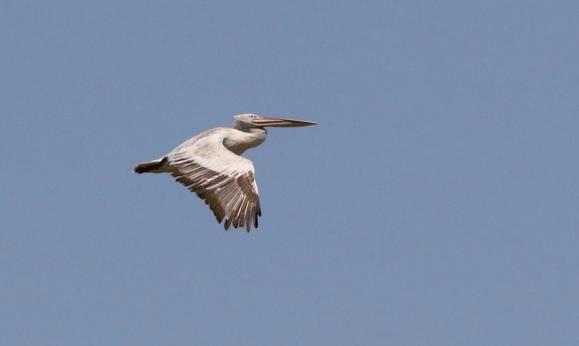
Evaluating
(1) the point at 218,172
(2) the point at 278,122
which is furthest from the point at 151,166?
(2) the point at 278,122

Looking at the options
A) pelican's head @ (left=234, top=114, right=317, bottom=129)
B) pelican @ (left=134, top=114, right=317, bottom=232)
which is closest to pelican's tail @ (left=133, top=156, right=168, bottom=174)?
pelican @ (left=134, top=114, right=317, bottom=232)

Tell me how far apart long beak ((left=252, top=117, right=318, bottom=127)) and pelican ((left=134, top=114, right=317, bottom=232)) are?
94 cm

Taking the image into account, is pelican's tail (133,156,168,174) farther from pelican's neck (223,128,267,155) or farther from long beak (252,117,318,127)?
long beak (252,117,318,127)

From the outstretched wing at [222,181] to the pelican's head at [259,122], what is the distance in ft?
6.51

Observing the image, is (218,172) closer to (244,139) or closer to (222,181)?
(222,181)

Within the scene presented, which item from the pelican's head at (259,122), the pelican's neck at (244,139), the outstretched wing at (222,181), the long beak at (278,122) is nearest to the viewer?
the outstretched wing at (222,181)

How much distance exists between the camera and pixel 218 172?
17.8 meters

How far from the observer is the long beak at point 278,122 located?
20.7 meters

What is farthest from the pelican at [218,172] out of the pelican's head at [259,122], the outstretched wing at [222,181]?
the pelican's head at [259,122]

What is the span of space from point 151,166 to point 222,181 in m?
1.98

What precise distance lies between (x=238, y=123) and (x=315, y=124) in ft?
4.45

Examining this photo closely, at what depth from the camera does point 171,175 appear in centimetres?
1808

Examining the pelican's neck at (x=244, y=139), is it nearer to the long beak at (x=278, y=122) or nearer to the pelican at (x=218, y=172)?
the pelican at (x=218, y=172)

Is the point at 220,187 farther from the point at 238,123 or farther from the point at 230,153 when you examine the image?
the point at 238,123
